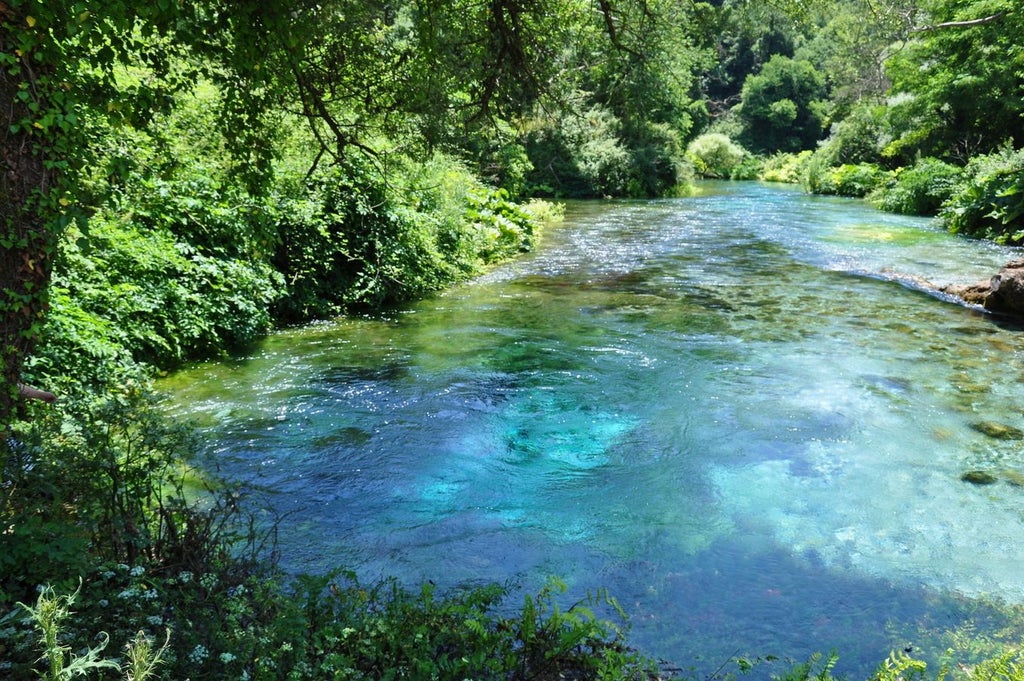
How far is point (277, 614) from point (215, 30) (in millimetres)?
3616

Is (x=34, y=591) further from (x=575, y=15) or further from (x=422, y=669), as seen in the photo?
(x=575, y=15)

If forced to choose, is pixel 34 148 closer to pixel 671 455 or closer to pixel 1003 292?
pixel 671 455

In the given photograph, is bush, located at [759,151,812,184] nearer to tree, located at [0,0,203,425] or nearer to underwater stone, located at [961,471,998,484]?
underwater stone, located at [961,471,998,484]

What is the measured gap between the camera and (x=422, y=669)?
3.16m

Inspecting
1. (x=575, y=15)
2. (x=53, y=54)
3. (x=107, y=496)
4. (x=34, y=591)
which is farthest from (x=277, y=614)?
(x=575, y=15)

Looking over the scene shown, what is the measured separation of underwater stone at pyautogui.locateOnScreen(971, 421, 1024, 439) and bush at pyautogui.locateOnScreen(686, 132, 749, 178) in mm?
40872

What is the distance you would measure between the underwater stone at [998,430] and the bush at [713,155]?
40.9 meters

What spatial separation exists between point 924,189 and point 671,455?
21778 mm

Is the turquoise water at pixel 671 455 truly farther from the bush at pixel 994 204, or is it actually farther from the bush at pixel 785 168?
the bush at pixel 785 168

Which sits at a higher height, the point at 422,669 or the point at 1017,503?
the point at 422,669

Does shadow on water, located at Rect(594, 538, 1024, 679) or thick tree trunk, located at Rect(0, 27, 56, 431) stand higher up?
thick tree trunk, located at Rect(0, 27, 56, 431)

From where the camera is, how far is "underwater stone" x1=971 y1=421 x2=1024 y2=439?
6.91m

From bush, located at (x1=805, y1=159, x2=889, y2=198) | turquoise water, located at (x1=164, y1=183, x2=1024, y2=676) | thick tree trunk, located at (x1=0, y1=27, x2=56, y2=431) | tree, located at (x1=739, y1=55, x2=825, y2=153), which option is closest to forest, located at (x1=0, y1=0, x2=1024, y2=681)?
thick tree trunk, located at (x1=0, y1=27, x2=56, y2=431)

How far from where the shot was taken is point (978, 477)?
242 inches
